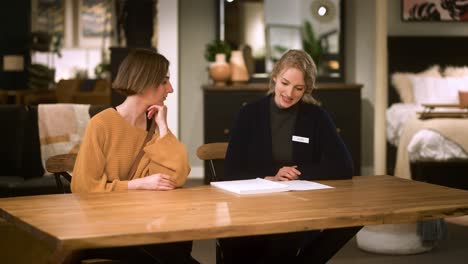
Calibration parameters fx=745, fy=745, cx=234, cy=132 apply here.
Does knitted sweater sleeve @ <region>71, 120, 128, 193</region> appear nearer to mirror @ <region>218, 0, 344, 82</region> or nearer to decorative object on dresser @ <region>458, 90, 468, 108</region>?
mirror @ <region>218, 0, 344, 82</region>

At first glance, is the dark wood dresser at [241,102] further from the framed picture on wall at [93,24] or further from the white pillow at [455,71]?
the framed picture on wall at [93,24]

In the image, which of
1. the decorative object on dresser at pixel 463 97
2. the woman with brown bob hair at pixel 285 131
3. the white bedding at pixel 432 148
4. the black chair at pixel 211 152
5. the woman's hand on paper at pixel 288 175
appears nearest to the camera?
the woman's hand on paper at pixel 288 175

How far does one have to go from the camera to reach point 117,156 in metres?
3.04

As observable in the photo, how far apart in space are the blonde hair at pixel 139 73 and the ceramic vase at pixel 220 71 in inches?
178

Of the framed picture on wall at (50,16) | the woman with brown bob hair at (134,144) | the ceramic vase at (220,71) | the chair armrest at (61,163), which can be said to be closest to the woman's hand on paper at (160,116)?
the woman with brown bob hair at (134,144)

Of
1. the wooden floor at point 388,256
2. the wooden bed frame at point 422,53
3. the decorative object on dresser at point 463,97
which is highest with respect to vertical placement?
the wooden bed frame at point 422,53

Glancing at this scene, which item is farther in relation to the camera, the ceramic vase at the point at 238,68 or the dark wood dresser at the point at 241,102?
the ceramic vase at the point at 238,68

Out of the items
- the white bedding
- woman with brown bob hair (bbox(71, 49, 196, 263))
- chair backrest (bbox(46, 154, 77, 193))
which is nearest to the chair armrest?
chair backrest (bbox(46, 154, 77, 193))

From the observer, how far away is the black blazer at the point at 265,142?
3.54 meters

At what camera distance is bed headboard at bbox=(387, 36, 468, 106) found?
842 cm

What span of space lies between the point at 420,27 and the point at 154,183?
637 cm

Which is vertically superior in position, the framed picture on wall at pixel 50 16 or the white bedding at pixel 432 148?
the framed picture on wall at pixel 50 16

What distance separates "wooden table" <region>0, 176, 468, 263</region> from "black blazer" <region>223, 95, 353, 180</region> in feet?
1.92

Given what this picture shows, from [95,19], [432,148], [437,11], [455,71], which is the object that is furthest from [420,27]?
[95,19]
